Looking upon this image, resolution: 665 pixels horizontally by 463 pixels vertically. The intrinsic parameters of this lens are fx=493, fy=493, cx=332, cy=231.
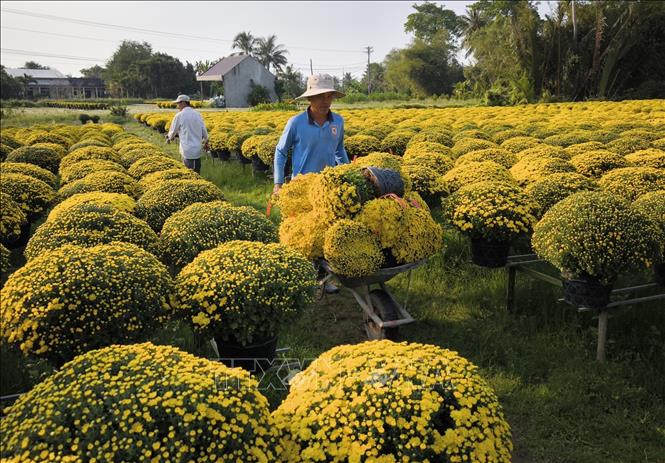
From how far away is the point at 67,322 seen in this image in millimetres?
3037

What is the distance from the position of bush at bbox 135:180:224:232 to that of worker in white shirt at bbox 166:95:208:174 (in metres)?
4.30

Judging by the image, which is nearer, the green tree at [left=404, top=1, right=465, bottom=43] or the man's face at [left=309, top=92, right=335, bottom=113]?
the man's face at [left=309, top=92, right=335, bottom=113]

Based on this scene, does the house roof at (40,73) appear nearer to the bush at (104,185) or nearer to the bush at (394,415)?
the bush at (104,185)

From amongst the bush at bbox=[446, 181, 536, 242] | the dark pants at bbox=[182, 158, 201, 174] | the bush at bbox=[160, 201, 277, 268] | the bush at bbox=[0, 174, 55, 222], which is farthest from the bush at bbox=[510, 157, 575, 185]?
the bush at bbox=[0, 174, 55, 222]

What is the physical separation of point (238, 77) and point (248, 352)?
59.8 metres

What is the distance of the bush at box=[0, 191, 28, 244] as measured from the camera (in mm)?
6340

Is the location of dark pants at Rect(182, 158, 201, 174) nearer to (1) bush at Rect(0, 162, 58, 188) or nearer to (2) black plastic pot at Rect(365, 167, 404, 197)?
(1) bush at Rect(0, 162, 58, 188)

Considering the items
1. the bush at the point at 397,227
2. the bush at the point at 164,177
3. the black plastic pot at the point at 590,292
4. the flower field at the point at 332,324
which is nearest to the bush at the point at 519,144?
the flower field at the point at 332,324

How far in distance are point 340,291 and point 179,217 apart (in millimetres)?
2303

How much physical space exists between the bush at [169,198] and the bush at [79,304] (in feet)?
8.06

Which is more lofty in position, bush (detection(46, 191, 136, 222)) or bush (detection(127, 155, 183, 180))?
bush (detection(127, 155, 183, 180))

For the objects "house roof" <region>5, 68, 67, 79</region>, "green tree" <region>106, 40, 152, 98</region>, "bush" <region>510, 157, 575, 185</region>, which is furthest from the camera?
"house roof" <region>5, 68, 67, 79</region>

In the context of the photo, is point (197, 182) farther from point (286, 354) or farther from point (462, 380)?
point (462, 380)

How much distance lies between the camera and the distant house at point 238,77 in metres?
58.2
